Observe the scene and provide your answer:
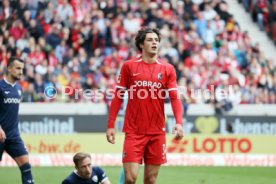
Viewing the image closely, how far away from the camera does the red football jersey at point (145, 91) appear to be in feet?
35.0

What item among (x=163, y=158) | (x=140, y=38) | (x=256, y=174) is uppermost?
(x=140, y=38)

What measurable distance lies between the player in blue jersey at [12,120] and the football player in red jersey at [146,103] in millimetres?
2455

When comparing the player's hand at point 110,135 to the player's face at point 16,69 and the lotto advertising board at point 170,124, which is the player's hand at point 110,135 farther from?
the lotto advertising board at point 170,124

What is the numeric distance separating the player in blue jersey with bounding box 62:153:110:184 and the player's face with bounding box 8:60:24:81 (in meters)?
1.99

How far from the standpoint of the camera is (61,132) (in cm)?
2317

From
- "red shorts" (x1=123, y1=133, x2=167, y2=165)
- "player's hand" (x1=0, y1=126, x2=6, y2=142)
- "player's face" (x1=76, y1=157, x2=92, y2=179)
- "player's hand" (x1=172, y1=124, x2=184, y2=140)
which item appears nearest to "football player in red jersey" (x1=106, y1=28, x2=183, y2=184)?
"red shorts" (x1=123, y1=133, x2=167, y2=165)

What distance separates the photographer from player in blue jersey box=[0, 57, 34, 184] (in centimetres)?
1262

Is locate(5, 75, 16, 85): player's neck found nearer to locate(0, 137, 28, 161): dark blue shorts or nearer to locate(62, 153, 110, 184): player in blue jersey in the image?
locate(0, 137, 28, 161): dark blue shorts

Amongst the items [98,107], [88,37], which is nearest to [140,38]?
[98,107]

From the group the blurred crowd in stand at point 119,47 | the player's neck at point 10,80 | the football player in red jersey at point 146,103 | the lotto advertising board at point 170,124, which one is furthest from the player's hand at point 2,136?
the blurred crowd in stand at point 119,47

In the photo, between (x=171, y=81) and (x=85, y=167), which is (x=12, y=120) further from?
(x=171, y=81)

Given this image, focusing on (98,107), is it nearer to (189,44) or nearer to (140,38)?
(189,44)

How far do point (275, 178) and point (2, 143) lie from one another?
6733 millimetres

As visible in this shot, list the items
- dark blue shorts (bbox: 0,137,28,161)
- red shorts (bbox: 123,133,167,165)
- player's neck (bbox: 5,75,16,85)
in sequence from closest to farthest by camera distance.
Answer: red shorts (bbox: 123,133,167,165) < dark blue shorts (bbox: 0,137,28,161) < player's neck (bbox: 5,75,16,85)
